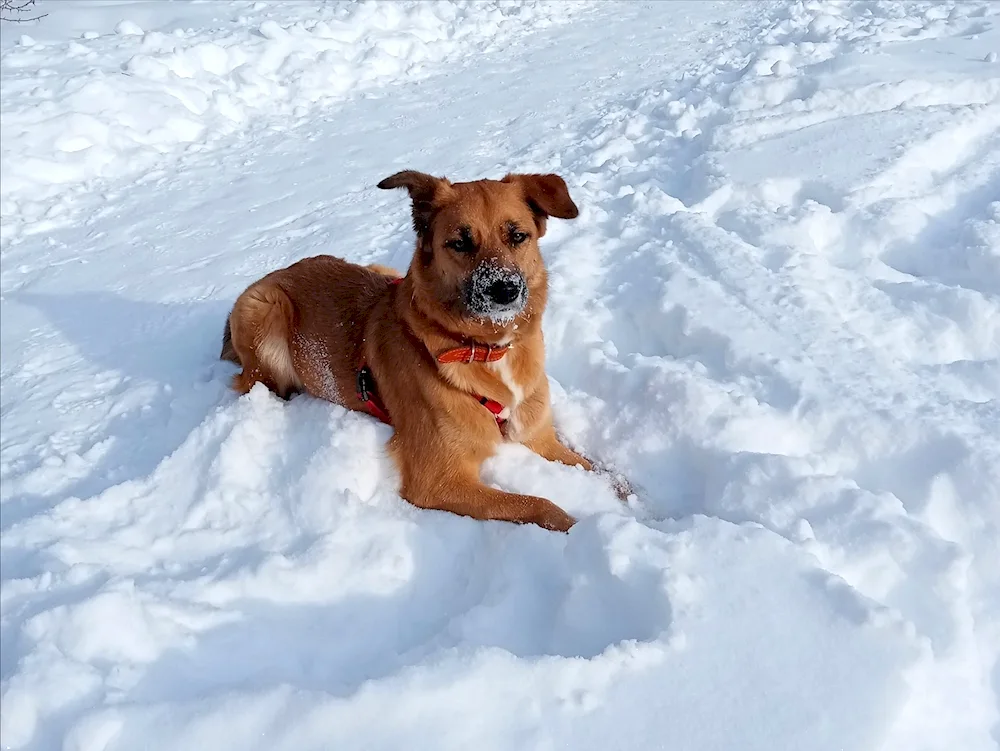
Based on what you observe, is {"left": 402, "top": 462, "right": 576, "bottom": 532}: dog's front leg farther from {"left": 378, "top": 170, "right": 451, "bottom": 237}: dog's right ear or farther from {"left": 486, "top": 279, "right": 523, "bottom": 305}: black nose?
{"left": 378, "top": 170, "right": 451, "bottom": 237}: dog's right ear

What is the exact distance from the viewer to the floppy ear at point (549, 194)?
343 centimetres

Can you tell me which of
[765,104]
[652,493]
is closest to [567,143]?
[765,104]

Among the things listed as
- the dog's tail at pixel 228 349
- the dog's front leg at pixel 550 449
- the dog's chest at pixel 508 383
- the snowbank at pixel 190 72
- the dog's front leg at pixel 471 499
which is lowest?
the dog's front leg at pixel 550 449

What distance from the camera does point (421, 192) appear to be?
3414 mm

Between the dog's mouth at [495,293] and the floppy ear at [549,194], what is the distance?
0.47 m

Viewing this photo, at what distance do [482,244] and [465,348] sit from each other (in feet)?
1.54

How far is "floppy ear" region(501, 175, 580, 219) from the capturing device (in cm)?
343

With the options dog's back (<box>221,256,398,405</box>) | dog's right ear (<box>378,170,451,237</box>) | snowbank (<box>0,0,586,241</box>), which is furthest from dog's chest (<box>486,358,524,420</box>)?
snowbank (<box>0,0,586,241</box>)

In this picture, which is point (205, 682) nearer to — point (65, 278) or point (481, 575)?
point (481, 575)

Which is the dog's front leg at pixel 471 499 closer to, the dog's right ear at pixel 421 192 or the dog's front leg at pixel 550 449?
the dog's front leg at pixel 550 449

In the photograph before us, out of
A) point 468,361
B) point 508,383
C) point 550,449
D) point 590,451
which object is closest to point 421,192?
point 468,361

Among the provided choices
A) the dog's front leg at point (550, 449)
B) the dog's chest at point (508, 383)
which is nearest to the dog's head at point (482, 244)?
the dog's chest at point (508, 383)

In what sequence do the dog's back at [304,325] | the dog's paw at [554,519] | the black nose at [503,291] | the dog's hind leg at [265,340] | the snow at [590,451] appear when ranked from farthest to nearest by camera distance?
1. the dog's hind leg at [265,340]
2. the dog's back at [304,325]
3. the black nose at [503,291]
4. the dog's paw at [554,519]
5. the snow at [590,451]

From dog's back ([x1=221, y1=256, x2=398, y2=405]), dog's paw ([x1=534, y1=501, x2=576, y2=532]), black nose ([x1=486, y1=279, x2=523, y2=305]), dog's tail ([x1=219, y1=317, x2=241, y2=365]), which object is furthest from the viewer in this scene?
dog's tail ([x1=219, y1=317, x2=241, y2=365])
